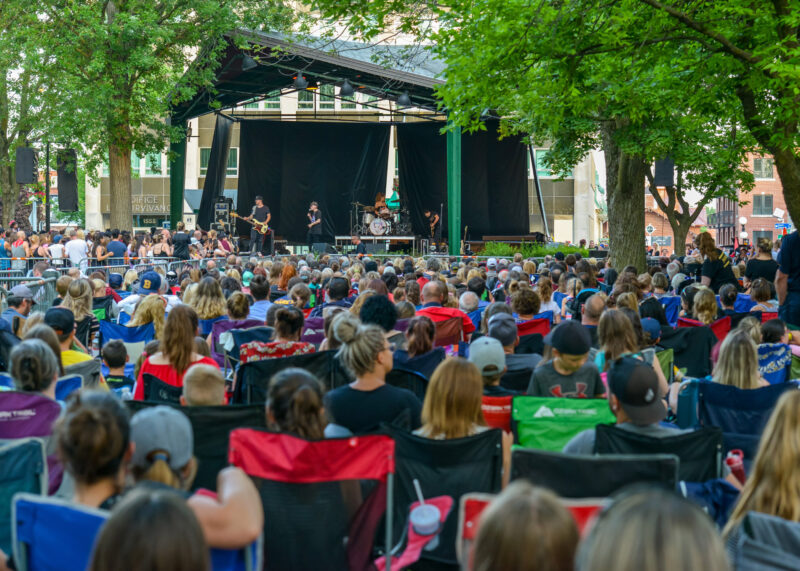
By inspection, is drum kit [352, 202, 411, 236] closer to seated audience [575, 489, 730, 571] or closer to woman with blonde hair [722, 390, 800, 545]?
woman with blonde hair [722, 390, 800, 545]

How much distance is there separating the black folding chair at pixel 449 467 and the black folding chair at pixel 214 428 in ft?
2.11

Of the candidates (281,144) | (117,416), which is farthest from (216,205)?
(117,416)

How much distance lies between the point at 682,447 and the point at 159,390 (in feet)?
9.58

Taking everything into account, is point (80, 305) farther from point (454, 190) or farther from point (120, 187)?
point (454, 190)

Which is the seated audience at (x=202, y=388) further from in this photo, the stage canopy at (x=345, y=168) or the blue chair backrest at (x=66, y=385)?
the stage canopy at (x=345, y=168)

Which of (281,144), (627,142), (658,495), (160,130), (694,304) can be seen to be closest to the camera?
(658,495)

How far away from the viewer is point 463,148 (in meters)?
30.9

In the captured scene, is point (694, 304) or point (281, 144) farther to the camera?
point (281, 144)

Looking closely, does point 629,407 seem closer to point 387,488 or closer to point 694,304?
point 387,488

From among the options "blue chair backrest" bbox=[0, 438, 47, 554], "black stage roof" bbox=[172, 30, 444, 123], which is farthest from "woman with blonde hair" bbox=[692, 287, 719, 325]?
"black stage roof" bbox=[172, 30, 444, 123]

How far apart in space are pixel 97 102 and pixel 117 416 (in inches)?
886

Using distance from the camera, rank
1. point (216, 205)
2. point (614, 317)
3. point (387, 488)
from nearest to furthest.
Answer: point (387, 488) → point (614, 317) → point (216, 205)

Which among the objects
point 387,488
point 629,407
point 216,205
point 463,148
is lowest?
point 387,488

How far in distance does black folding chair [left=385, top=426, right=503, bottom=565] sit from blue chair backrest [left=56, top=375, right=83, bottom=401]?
1983 millimetres
